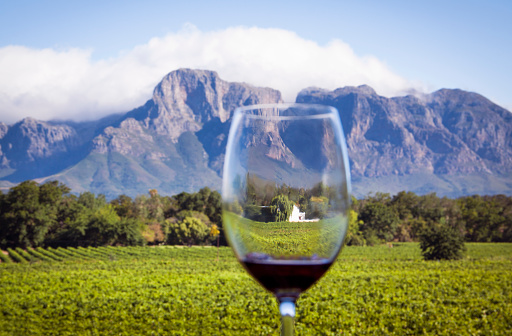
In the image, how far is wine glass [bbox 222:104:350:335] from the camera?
2.64ft

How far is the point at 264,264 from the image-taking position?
29.9 inches

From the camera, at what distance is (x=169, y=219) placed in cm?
6675

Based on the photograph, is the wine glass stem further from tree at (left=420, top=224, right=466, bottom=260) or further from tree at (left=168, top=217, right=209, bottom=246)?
tree at (left=168, top=217, right=209, bottom=246)

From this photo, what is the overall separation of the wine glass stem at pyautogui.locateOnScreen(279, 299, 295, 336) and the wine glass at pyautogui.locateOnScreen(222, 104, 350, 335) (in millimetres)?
50

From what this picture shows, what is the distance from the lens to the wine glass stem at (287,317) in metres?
0.65

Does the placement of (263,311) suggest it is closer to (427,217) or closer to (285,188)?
(285,188)

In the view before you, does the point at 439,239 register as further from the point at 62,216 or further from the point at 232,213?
the point at 62,216

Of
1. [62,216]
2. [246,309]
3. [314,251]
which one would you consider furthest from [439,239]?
[62,216]

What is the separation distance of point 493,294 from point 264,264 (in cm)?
1195

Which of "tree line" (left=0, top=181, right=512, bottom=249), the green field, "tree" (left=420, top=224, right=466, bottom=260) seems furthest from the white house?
"tree line" (left=0, top=181, right=512, bottom=249)

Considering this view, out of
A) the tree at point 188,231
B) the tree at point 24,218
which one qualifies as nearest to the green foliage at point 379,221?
the tree at point 188,231

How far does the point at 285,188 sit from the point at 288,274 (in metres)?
0.19

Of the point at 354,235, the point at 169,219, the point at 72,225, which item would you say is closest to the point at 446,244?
the point at 354,235

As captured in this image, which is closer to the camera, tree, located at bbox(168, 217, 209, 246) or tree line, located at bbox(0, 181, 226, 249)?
tree line, located at bbox(0, 181, 226, 249)
